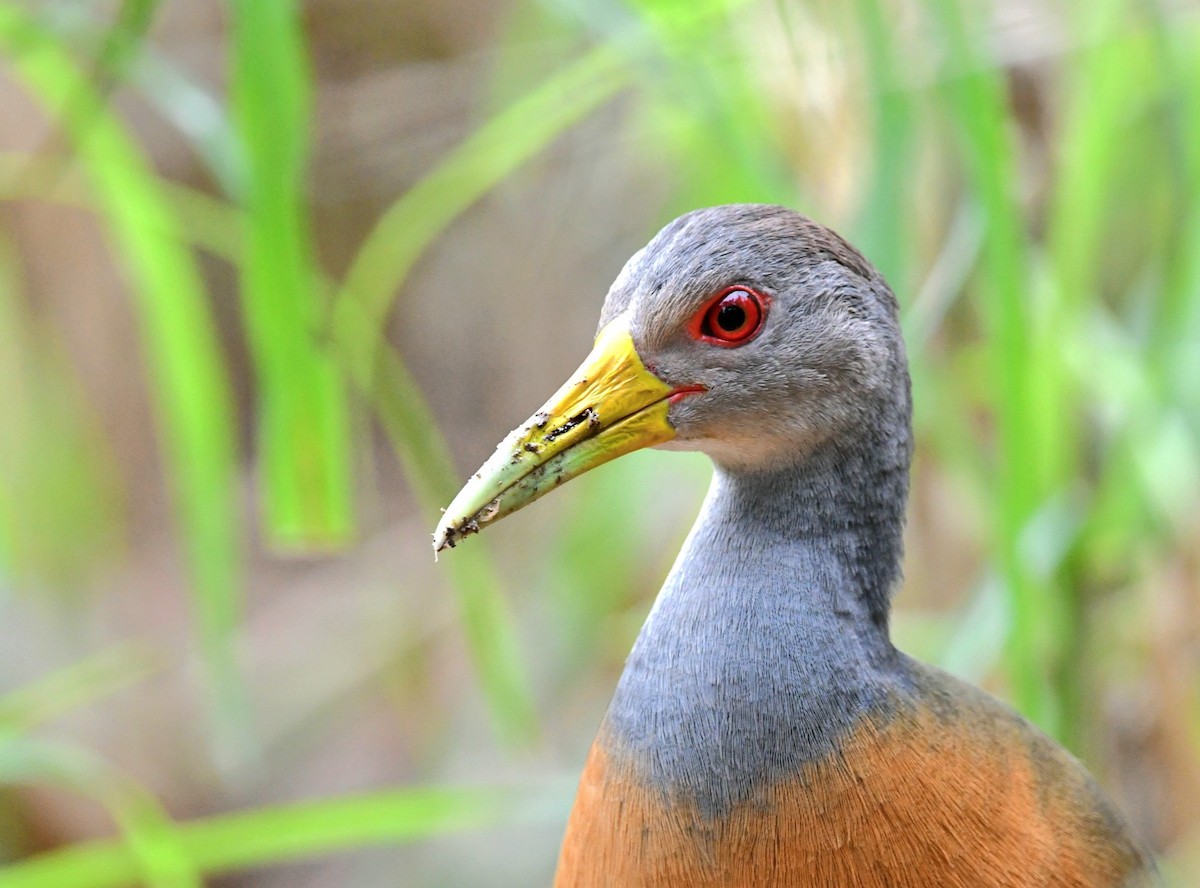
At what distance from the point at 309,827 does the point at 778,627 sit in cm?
46

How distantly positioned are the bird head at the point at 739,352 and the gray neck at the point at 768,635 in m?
0.02

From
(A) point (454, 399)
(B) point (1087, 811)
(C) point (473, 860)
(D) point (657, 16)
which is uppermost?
(A) point (454, 399)

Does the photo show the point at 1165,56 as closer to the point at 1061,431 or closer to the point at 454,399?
the point at 1061,431

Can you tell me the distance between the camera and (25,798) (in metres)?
1.70

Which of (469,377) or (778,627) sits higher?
(469,377)

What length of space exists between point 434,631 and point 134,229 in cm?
97

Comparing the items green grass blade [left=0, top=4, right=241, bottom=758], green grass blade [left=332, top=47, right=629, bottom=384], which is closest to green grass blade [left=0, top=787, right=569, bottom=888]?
green grass blade [left=0, top=4, right=241, bottom=758]

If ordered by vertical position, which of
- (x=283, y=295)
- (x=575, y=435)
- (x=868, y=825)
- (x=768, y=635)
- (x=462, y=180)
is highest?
(x=462, y=180)

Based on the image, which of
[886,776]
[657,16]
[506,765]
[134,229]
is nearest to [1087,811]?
[886,776]

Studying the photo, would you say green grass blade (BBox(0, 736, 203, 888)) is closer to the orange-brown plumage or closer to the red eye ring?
the orange-brown plumage

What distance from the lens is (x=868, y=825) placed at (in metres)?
0.60

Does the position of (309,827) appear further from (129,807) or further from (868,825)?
(868,825)

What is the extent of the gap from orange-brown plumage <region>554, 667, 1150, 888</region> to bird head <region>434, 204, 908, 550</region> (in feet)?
0.50

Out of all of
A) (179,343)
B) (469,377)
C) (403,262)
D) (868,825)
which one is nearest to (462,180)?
(403,262)
